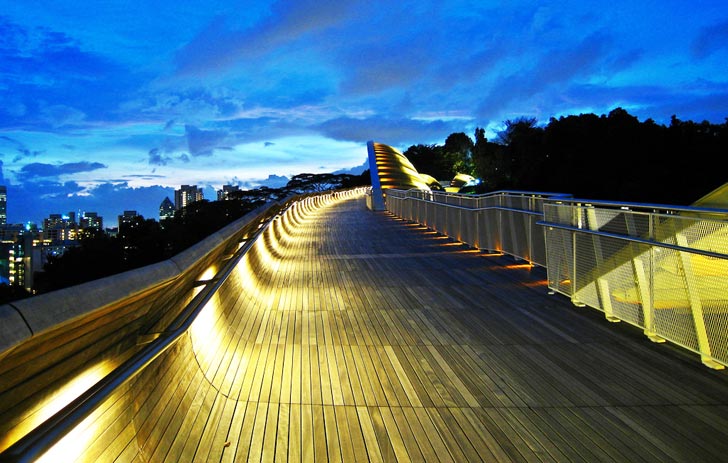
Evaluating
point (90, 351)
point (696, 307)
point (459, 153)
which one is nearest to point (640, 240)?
point (696, 307)

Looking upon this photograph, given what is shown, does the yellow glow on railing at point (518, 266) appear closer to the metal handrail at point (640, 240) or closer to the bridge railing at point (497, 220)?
the bridge railing at point (497, 220)

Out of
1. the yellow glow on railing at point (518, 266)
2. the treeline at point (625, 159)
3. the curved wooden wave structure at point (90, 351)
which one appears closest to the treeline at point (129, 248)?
the yellow glow on railing at point (518, 266)

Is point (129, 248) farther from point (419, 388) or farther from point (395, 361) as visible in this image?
point (419, 388)

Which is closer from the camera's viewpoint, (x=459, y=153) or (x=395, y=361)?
(x=395, y=361)

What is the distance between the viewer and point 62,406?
1.92 meters

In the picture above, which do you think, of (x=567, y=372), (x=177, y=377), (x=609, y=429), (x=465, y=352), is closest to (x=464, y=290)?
(x=465, y=352)

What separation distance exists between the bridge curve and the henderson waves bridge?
18mm

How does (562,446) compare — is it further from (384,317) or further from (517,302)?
(517,302)

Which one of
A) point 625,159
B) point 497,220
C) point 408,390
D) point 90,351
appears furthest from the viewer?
point 625,159

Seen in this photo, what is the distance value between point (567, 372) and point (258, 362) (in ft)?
8.87

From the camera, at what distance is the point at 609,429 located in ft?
11.6

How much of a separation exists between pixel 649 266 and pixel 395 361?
2764 millimetres

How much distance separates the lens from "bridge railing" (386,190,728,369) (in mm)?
4632

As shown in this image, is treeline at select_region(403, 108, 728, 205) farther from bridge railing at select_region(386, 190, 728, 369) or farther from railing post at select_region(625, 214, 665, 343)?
railing post at select_region(625, 214, 665, 343)
